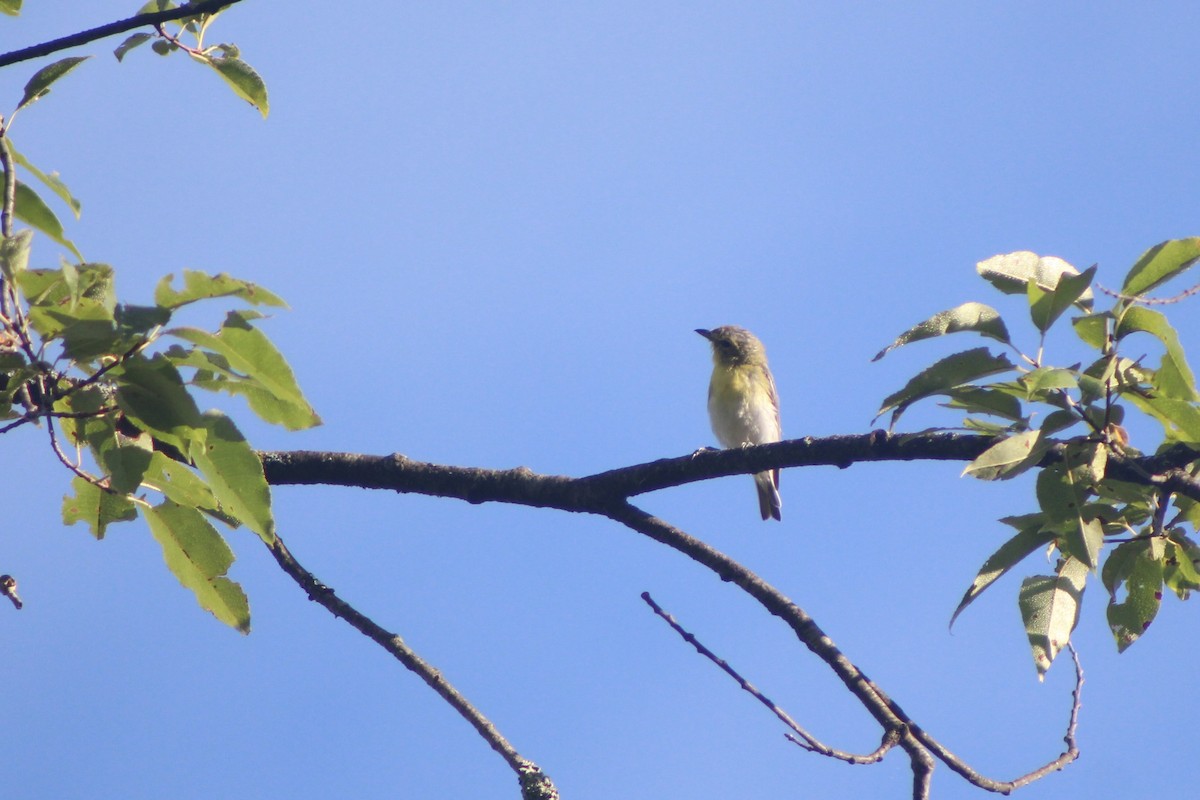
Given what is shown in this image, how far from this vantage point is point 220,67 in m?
3.66

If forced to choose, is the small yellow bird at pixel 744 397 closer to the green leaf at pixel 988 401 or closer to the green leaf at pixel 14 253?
the green leaf at pixel 988 401

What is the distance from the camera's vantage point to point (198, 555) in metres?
3.32

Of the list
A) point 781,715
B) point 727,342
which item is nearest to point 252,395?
point 781,715

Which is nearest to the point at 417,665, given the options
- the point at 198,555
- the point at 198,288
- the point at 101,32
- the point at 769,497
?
the point at 198,555

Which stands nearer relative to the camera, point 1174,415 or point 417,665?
point 1174,415

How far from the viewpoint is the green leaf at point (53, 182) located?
306cm

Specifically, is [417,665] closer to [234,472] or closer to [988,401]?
[234,472]

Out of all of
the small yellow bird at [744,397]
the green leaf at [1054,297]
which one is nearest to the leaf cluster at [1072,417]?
the green leaf at [1054,297]

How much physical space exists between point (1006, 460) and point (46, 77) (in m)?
2.91

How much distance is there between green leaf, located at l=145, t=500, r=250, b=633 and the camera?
10.8 feet

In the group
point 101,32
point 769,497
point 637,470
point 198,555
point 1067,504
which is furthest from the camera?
point 769,497

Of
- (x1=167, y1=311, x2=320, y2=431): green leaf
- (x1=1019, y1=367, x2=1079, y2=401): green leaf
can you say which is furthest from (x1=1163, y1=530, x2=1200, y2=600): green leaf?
(x1=167, y1=311, x2=320, y2=431): green leaf

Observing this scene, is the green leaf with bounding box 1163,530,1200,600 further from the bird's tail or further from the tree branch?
the bird's tail

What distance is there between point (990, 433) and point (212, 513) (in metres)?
2.28
